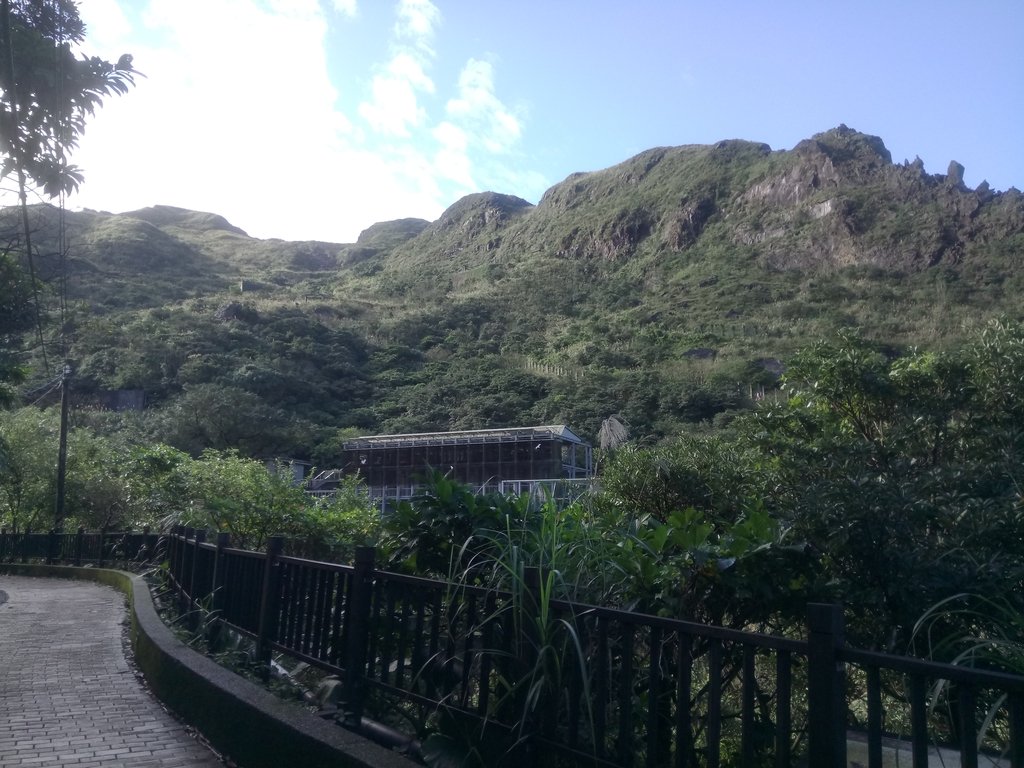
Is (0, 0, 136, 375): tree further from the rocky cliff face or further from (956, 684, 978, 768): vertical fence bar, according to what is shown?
the rocky cliff face

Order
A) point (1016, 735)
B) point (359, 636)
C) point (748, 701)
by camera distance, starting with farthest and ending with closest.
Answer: point (359, 636)
point (748, 701)
point (1016, 735)

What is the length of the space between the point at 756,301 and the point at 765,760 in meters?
68.2

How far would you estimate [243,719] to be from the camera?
518 cm

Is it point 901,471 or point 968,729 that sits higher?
point 901,471

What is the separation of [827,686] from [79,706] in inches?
237

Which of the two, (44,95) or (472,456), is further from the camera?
(472,456)

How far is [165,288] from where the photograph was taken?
8262 centimetres

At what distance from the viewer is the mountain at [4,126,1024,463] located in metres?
43.4

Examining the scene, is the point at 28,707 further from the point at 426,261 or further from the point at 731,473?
the point at 426,261

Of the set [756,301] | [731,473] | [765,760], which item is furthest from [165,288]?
[765,760]

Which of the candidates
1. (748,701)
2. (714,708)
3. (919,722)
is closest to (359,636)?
(714,708)

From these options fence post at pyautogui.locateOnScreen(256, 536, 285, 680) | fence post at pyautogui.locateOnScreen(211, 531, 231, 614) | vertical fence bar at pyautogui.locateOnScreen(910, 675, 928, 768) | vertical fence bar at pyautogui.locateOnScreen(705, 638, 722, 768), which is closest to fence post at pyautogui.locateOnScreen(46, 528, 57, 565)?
fence post at pyautogui.locateOnScreen(211, 531, 231, 614)

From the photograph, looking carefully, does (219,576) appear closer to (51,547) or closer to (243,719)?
(243,719)

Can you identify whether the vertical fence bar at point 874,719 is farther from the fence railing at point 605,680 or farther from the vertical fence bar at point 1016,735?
the vertical fence bar at point 1016,735
